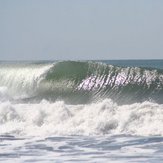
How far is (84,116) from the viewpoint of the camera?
1755cm

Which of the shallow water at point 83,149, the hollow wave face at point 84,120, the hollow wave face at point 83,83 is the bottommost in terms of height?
the shallow water at point 83,149

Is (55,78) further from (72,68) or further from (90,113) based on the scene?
(90,113)

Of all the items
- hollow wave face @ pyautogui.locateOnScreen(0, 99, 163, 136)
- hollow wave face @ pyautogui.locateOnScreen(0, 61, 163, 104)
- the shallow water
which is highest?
hollow wave face @ pyautogui.locateOnScreen(0, 61, 163, 104)

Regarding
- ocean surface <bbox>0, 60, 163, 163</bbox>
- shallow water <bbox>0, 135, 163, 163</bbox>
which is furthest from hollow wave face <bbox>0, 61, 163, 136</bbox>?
shallow water <bbox>0, 135, 163, 163</bbox>

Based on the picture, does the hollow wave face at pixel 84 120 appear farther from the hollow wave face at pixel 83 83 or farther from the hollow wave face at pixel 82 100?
the hollow wave face at pixel 83 83

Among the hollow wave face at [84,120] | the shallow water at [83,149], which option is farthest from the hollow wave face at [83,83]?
the shallow water at [83,149]

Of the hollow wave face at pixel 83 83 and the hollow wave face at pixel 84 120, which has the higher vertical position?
the hollow wave face at pixel 83 83

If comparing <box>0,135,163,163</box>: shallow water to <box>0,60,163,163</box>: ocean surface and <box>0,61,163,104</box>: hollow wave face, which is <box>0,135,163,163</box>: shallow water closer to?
<box>0,60,163,163</box>: ocean surface

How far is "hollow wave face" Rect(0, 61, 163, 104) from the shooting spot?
2066 cm

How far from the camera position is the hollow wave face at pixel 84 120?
16.0 metres

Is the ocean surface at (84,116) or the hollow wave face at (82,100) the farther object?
the hollow wave face at (82,100)

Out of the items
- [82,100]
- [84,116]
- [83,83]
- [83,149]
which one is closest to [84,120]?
[84,116]

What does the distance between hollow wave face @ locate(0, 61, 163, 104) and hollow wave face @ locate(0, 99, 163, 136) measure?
2.00m

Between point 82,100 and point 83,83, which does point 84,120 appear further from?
point 83,83
